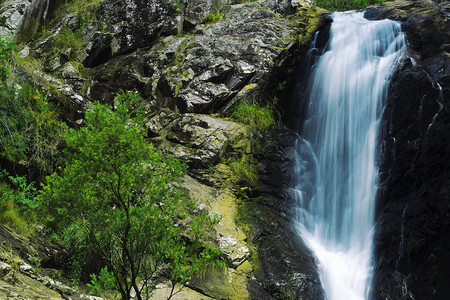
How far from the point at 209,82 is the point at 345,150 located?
16.9ft

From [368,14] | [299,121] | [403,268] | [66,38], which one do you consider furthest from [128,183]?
[368,14]

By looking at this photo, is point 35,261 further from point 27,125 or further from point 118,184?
point 27,125

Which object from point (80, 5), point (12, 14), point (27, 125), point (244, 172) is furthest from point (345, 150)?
point (12, 14)

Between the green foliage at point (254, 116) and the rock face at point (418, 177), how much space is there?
362cm

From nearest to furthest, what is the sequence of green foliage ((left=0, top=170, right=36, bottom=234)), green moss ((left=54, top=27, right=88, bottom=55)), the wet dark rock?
green foliage ((left=0, top=170, right=36, bottom=234)) < the wet dark rock < green moss ((left=54, top=27, right=88, bottom=55))

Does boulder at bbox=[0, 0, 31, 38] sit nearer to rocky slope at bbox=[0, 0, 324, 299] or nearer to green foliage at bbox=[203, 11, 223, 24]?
rocky slope at bbox=[0, 0, 324, 299]

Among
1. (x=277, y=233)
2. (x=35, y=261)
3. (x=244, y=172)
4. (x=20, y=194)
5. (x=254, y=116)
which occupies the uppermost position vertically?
(x=20, y=194)

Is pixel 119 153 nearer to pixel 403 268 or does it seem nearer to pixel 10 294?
pixel 10 294

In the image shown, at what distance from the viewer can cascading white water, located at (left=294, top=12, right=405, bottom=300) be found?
27.1 feet

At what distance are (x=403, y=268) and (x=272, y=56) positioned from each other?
8090 mm

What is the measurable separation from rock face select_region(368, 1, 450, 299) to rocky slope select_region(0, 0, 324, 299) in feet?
6.59

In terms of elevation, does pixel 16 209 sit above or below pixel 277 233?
above

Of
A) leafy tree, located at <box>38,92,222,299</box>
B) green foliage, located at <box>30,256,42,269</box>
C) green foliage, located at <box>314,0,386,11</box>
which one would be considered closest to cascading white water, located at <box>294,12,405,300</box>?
leafy tree, located at <box>38,92,222,299</box>

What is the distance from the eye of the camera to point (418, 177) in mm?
8289
